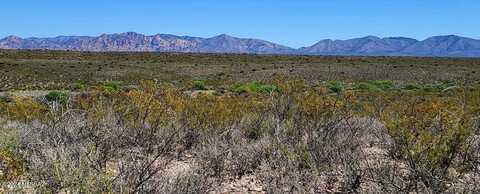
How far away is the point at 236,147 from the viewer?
30.5ft

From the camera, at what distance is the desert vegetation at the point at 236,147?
6.36 meters

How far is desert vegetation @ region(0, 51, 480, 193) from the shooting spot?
6363 mm

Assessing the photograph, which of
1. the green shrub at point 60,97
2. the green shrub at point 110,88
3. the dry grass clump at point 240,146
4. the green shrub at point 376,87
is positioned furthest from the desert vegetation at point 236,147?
the green shrub at point 376,87

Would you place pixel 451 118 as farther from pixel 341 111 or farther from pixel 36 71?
pixel 36 71

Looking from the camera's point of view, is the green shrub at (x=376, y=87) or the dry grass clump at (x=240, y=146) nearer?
the dry grass clump at (x=240, y=146)

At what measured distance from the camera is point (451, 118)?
24.0 ft

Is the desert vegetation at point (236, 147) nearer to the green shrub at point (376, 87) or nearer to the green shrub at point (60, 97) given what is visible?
the green shrub at point (60, 97)

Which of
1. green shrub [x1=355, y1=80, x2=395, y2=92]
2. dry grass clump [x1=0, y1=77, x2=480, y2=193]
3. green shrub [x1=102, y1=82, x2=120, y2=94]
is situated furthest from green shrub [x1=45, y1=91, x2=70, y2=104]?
green shrub [x1=355, y1=80, x2=395, y2=92]

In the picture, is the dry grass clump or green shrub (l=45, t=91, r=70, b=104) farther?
green shrub (l=45, t=91, r=70, b=104)

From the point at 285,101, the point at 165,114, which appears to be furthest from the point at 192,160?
the point at 285,101

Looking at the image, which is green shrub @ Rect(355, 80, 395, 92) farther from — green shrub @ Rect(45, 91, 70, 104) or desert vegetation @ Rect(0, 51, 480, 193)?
desert vegetation @ Rect(0, 51, 480, 193)

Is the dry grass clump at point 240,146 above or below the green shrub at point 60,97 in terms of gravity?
above

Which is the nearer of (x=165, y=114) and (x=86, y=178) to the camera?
(x=86, y=178)

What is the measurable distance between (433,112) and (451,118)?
1.39m
